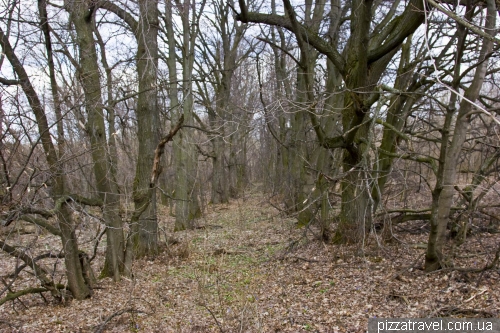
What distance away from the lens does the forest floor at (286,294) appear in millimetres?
4613

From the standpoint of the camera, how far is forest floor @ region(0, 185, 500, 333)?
461cm

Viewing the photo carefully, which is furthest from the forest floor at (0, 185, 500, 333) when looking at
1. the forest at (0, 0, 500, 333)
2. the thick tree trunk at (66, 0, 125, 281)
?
the thick tree trunk at (66, 0, 125, 281)

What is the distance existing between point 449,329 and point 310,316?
1.62 m

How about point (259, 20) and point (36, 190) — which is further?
point (259, 20)

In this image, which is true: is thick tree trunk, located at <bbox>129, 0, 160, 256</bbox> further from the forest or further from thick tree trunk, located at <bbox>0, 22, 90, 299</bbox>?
thick tree trunk, located at <bbox>0, 22, 90, 299</bbox>

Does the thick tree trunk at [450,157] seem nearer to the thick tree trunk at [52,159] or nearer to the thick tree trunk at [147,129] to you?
the thick tree trunk at [52,159]

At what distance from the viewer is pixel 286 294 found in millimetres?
5742

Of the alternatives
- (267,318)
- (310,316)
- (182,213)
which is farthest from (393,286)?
(182,213)

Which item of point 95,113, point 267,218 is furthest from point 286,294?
point 95,113

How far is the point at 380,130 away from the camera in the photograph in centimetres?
752

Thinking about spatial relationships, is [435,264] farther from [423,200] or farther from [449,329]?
[423,200]

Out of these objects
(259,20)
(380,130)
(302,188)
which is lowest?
(302,188)

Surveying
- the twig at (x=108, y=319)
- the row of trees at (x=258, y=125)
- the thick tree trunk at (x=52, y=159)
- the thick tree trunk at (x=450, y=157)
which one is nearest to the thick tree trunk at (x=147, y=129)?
the row of trees at (x=258, y=125)

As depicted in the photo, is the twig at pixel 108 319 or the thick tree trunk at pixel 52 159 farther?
the thick tree trunk at pixel 52 159
